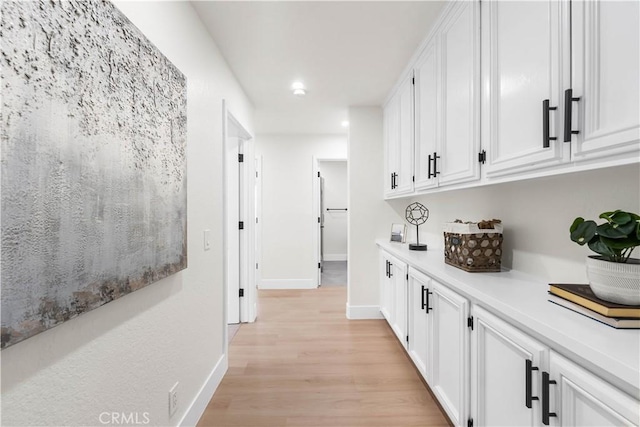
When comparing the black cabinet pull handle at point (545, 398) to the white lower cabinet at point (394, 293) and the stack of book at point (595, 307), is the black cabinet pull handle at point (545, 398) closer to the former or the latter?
the stack of book at point (595, 307)

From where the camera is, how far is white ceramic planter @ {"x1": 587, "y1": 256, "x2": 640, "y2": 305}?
80cm

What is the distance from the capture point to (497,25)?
4.16 feet

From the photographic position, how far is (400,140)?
8.94 ft

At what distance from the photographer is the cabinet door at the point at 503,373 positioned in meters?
0.95

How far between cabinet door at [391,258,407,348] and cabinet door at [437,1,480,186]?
890mm

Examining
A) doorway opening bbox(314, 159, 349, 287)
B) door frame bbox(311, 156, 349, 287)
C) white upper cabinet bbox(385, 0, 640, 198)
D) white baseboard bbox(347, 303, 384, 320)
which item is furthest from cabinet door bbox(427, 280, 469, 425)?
doorway opening bbox(314, 159, 349, 287)

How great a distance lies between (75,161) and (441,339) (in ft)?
5.97

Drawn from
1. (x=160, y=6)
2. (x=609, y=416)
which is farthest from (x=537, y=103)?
(x=160, y=6)

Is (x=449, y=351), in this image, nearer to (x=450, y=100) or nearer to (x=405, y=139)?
(x=450, y=100)

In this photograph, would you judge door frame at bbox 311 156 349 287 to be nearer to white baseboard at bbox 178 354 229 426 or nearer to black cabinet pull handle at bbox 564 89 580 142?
white baseboard at bbox 178 354 229 426

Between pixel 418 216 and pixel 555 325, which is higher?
pixel 418 216

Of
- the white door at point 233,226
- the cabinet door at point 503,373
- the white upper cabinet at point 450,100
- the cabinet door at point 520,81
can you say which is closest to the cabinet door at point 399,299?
the white upper cabinet at point 450,100

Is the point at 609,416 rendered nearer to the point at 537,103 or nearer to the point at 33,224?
the point at 537,103

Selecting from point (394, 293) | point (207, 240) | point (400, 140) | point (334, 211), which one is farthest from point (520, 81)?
point (334, 211)
